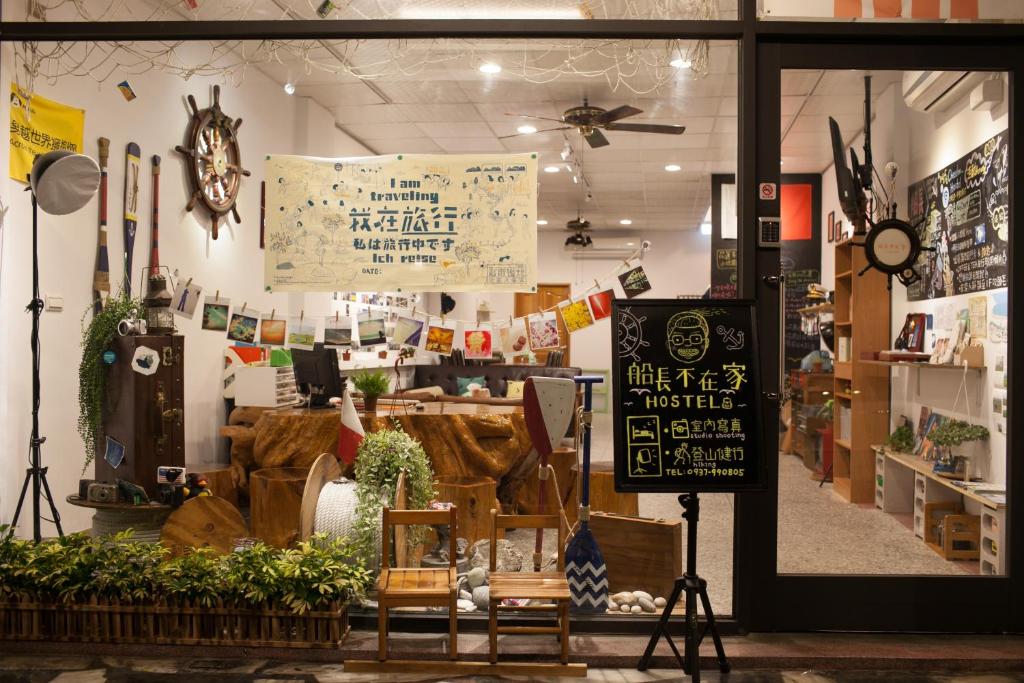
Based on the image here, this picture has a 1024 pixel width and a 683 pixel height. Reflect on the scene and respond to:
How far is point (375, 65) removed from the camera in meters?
5.77

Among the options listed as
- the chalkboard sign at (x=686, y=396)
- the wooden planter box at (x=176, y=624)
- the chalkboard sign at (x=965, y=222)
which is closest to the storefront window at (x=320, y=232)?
the wooden planter box at (x=176, y=624)

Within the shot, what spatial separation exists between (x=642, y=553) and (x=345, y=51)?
3.33 m

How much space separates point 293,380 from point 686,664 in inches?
136

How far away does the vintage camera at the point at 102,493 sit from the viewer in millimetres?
3910

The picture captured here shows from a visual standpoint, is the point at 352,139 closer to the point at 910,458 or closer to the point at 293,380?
the point at 293,380

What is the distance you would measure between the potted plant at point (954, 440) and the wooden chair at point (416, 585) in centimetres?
189

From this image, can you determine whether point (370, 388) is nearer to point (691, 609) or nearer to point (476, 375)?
point (691, 609)

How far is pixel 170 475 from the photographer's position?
4.00 meters

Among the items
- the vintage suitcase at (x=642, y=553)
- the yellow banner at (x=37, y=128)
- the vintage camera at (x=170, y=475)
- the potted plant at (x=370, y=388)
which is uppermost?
the yellow banner at (x=37, y=128)

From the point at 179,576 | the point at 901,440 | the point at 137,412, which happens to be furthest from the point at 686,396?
the point at 137,412

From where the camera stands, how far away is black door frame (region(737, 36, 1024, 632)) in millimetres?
3422

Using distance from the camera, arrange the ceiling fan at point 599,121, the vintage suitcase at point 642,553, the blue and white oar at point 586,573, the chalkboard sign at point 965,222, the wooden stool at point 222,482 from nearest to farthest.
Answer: the chalkboard sign at point 965,222 → the blue and white oar at point 586,573 → the vintage suitcase at point 642,553 → the wooden stool at point 222,482 → the ceiling fan at point 599,121

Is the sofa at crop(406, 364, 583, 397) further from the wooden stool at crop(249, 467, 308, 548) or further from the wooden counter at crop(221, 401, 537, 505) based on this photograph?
the wooden stool at crop(249, 467, 308, 548)

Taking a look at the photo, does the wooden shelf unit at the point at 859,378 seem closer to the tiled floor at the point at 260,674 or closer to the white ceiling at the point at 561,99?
the white ceiling at the point at 561,99
